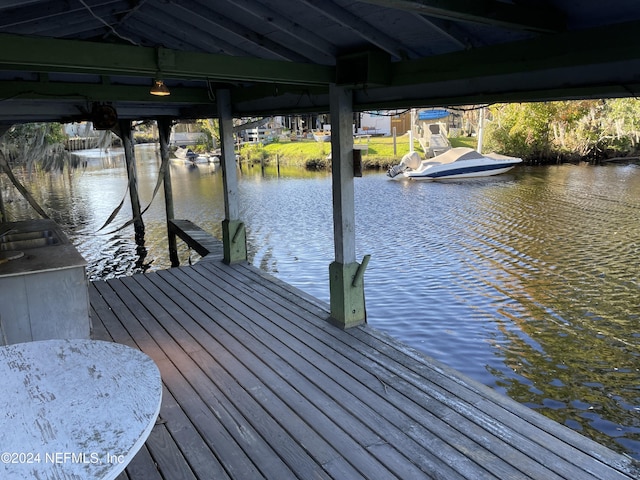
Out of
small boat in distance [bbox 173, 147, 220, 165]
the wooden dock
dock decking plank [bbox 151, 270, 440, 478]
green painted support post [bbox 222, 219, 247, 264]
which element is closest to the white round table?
the wooden dock

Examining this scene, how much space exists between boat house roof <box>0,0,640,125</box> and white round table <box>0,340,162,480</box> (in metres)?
1.87

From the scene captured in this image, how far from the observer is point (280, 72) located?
400 centimetres

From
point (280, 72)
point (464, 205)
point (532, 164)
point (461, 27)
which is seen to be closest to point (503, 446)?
point (461, 27)

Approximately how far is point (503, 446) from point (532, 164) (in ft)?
82.9

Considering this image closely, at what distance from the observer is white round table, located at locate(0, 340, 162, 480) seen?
1.36 metres

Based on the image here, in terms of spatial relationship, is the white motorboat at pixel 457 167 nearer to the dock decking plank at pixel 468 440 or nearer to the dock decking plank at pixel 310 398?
the dock decking plank at pixel 310 398

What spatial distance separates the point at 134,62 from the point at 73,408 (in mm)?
2543

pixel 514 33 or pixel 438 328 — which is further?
pixel 438 328

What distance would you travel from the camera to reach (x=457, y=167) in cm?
2081

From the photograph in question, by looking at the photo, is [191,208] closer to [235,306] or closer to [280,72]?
[235,306]

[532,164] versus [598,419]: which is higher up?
[532,164]

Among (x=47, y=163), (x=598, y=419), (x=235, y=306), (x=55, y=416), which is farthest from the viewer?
(x=47, y=163)

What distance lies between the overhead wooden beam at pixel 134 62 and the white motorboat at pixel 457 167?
1717cm

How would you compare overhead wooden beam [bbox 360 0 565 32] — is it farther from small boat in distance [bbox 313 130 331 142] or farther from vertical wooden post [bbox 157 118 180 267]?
small boat in distance [bbox 313 130 331 142]
